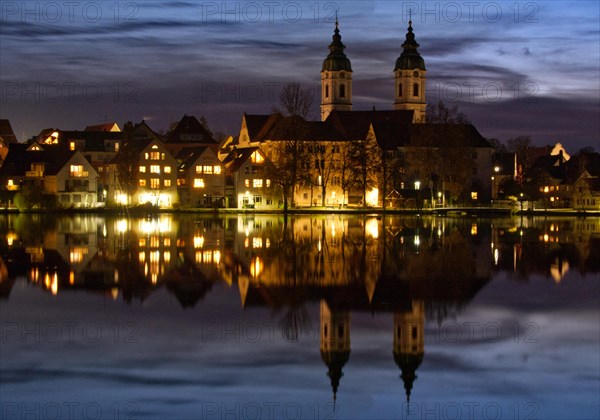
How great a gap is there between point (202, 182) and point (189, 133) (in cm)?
2579

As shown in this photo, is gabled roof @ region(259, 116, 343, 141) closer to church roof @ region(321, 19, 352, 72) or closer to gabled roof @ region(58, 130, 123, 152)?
church roof @ region(321, 19, 352, 72)

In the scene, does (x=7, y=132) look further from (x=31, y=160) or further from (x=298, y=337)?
(x=298, y=337)

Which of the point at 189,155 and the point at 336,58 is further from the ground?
the point at 336,58

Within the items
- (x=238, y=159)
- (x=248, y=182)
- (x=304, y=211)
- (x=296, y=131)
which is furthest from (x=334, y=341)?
(x=238, y=159)

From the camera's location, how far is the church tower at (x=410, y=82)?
377 ft

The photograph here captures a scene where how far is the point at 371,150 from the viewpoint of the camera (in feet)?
299

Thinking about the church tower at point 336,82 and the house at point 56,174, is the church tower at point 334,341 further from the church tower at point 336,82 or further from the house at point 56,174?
the church tower at point 336,82

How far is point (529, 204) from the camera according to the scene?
311 ft

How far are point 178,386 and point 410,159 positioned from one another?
3246 inches

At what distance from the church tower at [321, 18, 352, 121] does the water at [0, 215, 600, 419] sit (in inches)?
3306

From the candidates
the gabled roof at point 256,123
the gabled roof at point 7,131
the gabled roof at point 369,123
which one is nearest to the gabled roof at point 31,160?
the gabled roof at point 256,123

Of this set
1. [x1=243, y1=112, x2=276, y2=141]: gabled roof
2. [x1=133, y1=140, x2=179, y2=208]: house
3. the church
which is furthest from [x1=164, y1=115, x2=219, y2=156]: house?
[x1=133, y1=140, x2=179, y2=208]: house

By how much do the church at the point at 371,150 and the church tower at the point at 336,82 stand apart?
0.43ft

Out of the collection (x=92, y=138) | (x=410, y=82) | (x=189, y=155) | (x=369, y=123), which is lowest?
(x=189, y=155)
